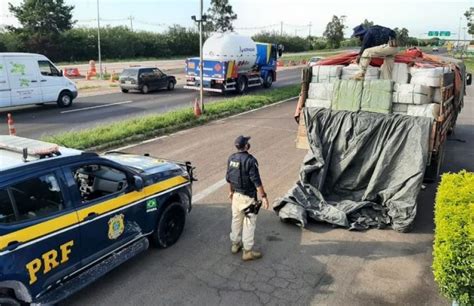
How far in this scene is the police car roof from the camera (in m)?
4.68

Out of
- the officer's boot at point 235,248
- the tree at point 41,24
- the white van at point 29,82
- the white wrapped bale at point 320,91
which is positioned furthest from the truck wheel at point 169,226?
the tree at point 41,24

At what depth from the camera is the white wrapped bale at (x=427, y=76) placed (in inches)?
302

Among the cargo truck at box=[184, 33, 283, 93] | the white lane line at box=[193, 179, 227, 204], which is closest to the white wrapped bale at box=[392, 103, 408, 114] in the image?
the white lane line at box=[193, 179, 227, 204]

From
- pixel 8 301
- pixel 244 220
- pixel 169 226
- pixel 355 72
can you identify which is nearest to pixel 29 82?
pixel 169 226

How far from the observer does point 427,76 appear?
7.71 m

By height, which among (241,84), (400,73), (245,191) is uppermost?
(400,73)

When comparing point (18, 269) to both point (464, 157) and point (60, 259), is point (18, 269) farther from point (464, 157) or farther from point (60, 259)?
point (464, 157)

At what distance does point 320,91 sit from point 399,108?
1480 millimetres

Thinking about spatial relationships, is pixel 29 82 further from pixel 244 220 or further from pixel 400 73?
pixel 400 73

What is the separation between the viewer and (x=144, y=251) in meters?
6.28

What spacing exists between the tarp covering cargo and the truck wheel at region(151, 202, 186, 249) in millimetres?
1781

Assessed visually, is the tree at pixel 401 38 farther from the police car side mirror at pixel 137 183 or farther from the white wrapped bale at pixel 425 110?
the police car side mirror at pixel 137 183

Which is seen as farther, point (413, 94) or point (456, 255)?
point (413, 94)

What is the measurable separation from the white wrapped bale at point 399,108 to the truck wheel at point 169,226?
13.6 feet
